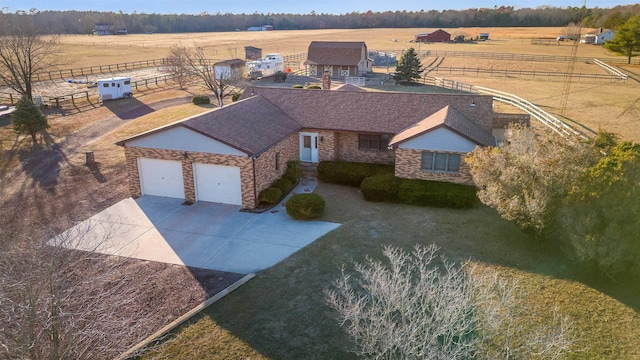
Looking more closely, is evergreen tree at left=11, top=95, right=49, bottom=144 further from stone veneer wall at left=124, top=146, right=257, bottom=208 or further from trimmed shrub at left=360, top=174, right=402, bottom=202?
trimmed shrub at left=360, top=174, right=402, bottom=202

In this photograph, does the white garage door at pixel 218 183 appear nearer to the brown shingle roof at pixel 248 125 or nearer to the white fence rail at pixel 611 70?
the brown shingle roof at pixel 248 125

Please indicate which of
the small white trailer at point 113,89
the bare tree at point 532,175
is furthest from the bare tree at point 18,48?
the bare tree at point 532,175

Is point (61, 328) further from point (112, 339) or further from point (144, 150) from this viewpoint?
point (144, 150)

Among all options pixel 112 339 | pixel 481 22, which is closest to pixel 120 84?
pixel 112 339

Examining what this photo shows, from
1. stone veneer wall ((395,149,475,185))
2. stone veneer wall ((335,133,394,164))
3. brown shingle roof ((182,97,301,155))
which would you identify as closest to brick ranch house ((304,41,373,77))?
brown shingle roof ((182,97,301,155))

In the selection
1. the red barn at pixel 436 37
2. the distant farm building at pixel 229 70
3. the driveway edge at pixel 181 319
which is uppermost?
the red barn at pixel 436 37

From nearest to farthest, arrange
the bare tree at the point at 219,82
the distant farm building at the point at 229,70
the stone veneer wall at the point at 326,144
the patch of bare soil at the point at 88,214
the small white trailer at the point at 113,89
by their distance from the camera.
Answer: the patch of bare soil at the point at 88,214 < the stone veneer wall at the point at 326,144 < the bare tree at the point at 219,82 < the small white trailer at the point at 113,89 < the distant farm building at the point at 229,70

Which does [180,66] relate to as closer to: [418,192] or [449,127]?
[449,127]

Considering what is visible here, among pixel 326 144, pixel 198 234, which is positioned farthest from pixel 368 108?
pixel 198 234
